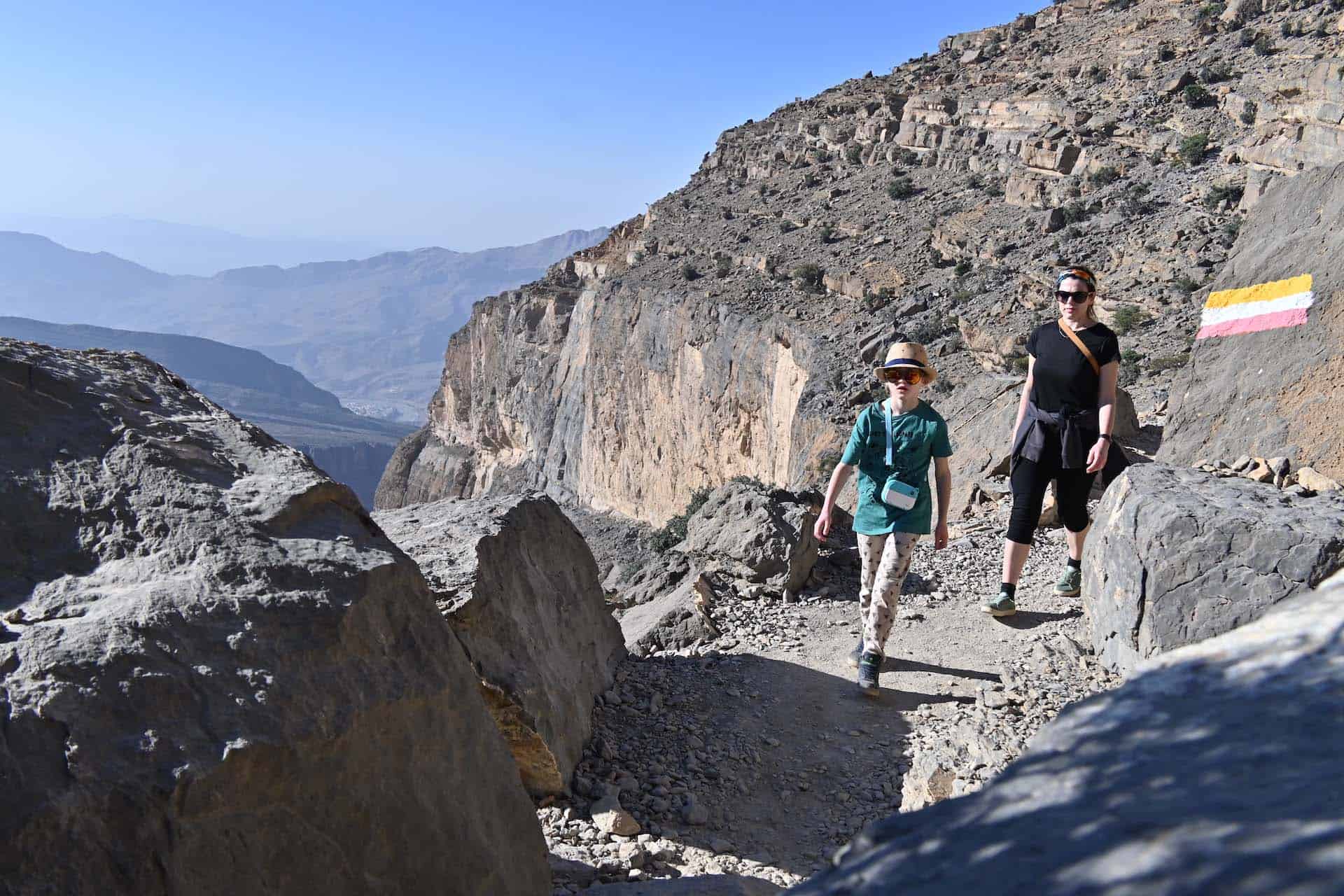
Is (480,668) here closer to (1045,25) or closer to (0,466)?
A: (0,466)

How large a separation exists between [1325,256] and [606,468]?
2716 centimetres

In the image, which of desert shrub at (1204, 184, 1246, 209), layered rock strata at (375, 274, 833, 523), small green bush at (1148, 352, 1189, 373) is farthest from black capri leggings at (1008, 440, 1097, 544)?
desert shrub at (1204, 184, 1246, 209)

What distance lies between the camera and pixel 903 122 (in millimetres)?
32688

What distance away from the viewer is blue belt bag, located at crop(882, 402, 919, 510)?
4.68m

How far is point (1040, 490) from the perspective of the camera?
5.34 m

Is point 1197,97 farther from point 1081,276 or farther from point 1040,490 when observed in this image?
point 1040,490

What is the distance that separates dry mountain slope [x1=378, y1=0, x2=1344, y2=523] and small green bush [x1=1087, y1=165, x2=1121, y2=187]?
8 centimetres

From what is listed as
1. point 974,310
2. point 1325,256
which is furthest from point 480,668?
point 974,310

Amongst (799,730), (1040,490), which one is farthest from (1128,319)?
(799,730)

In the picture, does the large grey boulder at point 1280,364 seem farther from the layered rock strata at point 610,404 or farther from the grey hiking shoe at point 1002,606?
the layered rock strata at point 610,404

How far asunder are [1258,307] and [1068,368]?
1.86 metres

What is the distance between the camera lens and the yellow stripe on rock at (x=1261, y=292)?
5.72 m

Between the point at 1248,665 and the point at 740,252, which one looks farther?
the point at 740,252

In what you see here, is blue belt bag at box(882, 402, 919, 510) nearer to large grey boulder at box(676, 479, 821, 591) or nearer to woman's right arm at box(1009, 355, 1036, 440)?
woman's right arm at box(1009, 355, 1036, 440)
